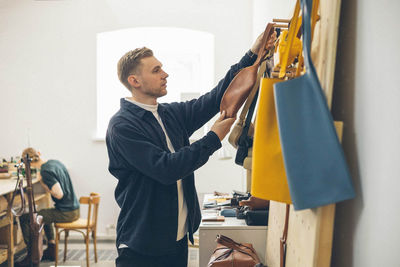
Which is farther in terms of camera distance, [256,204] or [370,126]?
[256,204]

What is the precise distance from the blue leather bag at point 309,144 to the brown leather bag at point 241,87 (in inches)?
25.6

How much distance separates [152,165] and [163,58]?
4.09m

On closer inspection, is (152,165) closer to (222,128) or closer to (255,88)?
(222,128)

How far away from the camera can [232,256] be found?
1883 mm

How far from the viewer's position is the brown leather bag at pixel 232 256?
73.1 inches

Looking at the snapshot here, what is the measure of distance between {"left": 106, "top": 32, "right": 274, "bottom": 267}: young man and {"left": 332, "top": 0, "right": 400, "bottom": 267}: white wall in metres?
0.59

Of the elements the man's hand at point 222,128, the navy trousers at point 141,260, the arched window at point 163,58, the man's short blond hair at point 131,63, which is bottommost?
the navy trousers at point 141,260

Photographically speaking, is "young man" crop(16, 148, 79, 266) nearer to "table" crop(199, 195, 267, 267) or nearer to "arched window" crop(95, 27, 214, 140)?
"arched window" crop(95, 27, 214, 140)

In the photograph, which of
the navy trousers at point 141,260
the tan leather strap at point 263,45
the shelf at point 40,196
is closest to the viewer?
the tan leather strap at point 263,45

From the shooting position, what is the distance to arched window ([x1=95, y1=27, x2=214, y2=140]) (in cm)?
523

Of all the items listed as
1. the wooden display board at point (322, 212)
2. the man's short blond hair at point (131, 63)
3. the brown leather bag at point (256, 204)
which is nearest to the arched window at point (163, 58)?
the brown leather bag at point (256, 204)

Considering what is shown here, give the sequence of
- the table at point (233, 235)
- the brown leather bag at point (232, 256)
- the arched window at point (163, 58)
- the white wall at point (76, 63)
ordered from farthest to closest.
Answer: the arched window at point (163, 58)
the white wall at point (76, 63)
the table at point (233, 235)
the brown leather bag at point (232, 256)

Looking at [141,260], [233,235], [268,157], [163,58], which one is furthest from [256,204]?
[163,58]

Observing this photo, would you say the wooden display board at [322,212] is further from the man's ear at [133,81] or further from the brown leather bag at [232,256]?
the man's ear at [133,81]
